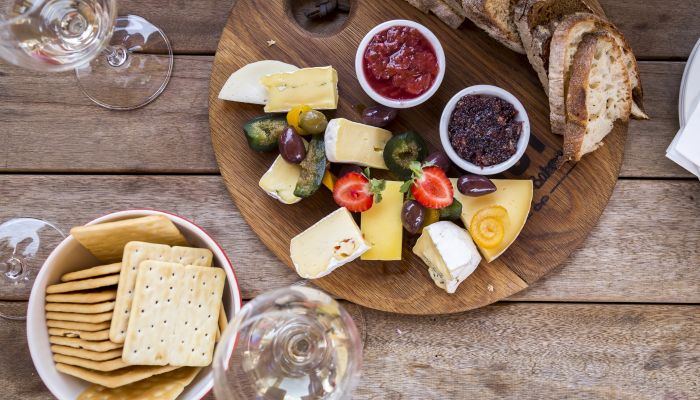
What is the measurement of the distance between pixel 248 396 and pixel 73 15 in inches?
38.0

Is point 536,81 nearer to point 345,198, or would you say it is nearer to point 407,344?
point 345,198

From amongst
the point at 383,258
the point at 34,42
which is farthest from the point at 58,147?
the point at 383,258

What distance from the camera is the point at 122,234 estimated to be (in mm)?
1637

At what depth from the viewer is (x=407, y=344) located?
1874 millimetres

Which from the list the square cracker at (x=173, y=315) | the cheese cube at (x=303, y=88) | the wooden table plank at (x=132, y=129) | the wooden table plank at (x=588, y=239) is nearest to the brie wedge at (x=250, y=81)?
the cheese cube at (x=303, y=88)

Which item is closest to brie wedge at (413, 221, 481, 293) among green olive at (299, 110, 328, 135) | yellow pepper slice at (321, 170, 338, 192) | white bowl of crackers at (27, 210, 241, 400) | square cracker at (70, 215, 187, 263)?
yellow pepper slice at (321, 170, 338, 192)

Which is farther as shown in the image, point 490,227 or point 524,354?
point 524,354

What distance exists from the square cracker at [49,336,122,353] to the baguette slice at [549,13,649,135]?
1239 millimetres

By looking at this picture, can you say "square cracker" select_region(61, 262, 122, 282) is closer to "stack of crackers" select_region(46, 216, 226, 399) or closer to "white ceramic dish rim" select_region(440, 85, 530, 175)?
"stack of crackers" select_region(46, 216, 226, 399)

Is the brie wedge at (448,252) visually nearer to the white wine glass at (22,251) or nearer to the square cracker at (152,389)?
the square cracker at (152,389)

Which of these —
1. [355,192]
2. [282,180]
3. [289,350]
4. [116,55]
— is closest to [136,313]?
[289,350]

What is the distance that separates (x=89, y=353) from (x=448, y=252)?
907mm

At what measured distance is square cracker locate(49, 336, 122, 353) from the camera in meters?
1.58

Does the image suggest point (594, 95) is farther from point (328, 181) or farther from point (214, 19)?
point (214, 19)
